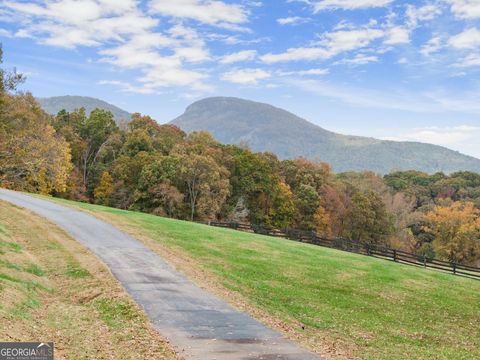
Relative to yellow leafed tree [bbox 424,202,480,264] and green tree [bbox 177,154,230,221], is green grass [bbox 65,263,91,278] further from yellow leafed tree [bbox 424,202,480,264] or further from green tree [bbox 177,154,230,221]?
yellow leafed tree [bbox 424,202,480,264]

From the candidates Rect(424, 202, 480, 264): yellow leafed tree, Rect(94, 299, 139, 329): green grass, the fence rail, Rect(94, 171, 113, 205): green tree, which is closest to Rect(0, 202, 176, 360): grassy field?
Rect(94, 299, 139, 329): green grass

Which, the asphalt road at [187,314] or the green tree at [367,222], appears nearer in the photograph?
the asphalt road at [187,314]

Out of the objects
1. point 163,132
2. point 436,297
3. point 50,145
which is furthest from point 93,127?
point 436,297

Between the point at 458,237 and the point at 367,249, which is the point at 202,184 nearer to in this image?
the point at 367,249

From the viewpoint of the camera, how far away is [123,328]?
13.0 metres

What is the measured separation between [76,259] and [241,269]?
8385 millimetres

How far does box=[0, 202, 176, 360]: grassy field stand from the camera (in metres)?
11.4

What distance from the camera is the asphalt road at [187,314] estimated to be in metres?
12.0

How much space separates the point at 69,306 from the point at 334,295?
12.3m

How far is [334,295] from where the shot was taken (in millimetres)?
21797

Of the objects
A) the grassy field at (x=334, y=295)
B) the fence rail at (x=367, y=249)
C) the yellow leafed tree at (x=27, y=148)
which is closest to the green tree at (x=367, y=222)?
the fence rail at (x=367, y=249)

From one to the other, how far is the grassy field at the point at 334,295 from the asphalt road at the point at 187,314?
3.27 feet

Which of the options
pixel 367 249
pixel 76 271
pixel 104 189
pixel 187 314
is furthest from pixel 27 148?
pixel 187 314

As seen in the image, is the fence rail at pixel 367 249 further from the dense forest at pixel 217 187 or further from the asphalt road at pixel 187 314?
the asphalt road at pixel 187 314
